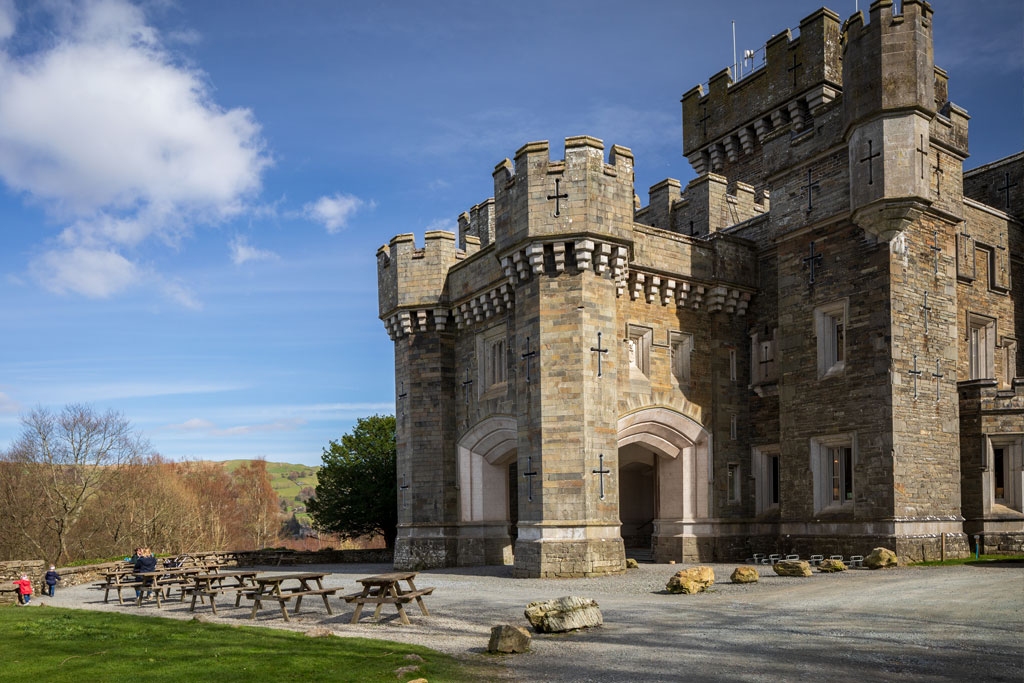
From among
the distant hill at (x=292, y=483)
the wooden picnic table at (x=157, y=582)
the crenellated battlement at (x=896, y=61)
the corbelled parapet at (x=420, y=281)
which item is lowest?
the distant hill at (x=292, y=483)

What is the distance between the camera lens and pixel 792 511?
71.3 ft

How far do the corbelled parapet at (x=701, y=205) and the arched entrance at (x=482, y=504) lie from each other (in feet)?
31.2

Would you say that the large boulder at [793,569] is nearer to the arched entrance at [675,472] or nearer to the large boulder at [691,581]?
the large boulder at [691,581]

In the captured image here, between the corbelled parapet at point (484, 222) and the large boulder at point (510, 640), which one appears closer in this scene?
the large boulder at point (510, 640)

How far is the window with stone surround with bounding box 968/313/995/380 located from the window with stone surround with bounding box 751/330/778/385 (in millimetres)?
5106

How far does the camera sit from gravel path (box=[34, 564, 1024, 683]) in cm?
844

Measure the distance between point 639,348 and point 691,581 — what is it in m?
8.47

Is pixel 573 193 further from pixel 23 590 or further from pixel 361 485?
pixel 361 485

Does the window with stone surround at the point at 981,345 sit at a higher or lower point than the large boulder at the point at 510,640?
higher

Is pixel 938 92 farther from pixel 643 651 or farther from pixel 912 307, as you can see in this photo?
pixel 643 651

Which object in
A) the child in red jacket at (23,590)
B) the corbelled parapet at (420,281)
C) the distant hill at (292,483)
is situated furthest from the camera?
the distant hill at (292,483)

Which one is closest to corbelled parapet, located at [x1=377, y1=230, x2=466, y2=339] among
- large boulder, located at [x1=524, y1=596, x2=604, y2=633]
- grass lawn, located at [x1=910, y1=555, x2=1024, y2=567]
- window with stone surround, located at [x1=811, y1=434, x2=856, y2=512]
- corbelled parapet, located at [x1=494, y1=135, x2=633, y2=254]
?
corbelled parapet, located at [x1=494, y1=135, x2=633, y2=254]

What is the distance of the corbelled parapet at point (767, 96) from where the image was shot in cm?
2875

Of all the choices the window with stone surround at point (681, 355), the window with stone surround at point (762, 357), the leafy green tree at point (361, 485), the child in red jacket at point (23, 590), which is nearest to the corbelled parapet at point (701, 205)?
the window with stone surround at point (762, 357)
